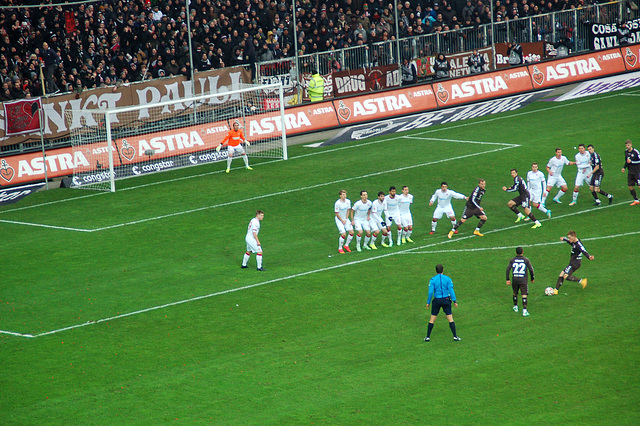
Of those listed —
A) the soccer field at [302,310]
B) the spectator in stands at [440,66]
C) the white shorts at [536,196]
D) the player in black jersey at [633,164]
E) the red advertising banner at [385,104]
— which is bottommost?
the soccer field at [302,310]

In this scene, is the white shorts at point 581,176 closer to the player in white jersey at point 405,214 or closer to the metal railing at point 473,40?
the player in white jersey at point 405,214

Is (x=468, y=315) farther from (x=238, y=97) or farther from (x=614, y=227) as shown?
(x=238, y=97)

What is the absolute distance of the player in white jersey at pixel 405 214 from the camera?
27.5 meters

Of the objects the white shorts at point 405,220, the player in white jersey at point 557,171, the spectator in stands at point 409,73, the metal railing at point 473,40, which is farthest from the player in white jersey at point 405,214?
the spectator in stands at point 409,73

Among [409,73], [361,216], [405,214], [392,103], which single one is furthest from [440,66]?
[361,216]

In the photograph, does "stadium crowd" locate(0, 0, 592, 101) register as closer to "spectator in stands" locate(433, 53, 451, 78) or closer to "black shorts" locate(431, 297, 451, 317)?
"spectator in stands" locate(433, 53, 451, 78)

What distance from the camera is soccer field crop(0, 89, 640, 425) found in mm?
17375

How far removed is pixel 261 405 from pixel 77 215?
17.6 m

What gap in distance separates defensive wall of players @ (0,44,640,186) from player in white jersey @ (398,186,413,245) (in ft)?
46.5

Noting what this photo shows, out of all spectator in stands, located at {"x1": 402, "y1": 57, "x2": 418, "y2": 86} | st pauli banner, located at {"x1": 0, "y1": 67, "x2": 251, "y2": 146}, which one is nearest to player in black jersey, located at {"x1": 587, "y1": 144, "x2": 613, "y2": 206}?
spectator in stands, located at {"x1": 402, "y1": 57, "x2": 418, "y2": 86}

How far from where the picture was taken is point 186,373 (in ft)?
62.3

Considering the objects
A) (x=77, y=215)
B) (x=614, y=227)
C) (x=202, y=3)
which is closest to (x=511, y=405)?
(x=614, y=227)

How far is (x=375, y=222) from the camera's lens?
27.4 meters

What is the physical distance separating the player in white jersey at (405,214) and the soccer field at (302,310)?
0.37m
